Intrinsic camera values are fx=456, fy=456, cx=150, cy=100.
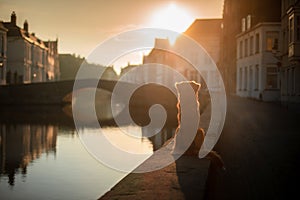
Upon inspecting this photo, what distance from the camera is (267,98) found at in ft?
112

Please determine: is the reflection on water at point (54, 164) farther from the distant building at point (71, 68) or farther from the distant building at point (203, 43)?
the distant building at point (71, 68)

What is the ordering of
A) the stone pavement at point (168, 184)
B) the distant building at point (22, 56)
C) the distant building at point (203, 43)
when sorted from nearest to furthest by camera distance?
the stone pavement at point (168, 184) < the distant building at point (22, 56) < the distant building at point (203, 43)

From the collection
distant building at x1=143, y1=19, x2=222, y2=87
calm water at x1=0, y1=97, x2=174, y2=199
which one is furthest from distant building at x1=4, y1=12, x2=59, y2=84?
calm water at x1=0, y1=97, x2=174, y2=199

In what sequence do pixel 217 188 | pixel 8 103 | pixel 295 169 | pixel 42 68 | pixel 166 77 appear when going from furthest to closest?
1. pixel 166 77
2. pixel 42 68
3. pixel 8 103
4. pixel 295 169
5. pixel 217 188

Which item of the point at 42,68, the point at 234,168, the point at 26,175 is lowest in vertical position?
the point at 26,175

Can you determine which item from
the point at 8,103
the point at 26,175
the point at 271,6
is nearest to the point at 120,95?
the point at 8,103

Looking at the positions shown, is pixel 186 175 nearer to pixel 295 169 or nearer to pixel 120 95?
pixel 295 169

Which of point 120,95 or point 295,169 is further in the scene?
point 120,95

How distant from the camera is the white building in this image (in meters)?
33.9

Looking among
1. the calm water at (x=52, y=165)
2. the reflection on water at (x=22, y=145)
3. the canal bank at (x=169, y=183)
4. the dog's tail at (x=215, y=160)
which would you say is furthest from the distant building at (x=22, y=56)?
the canal bank at (x=169, y=183)

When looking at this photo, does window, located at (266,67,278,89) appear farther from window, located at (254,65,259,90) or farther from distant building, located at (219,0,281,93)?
distant building, located at (219,0,281,93)

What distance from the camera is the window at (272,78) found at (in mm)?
33875

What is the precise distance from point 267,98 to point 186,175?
2888 centimetres

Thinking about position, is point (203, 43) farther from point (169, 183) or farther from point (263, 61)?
point (169, 183)
